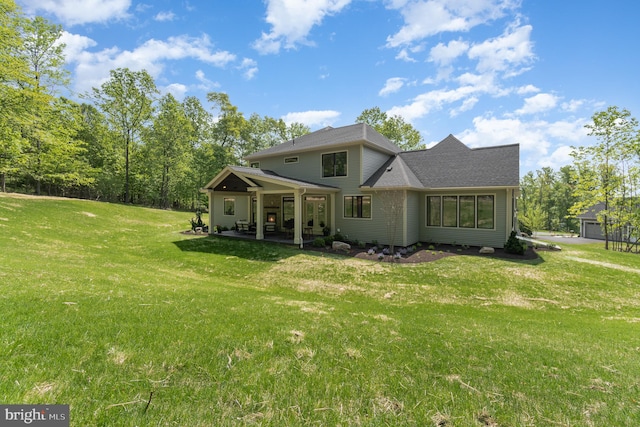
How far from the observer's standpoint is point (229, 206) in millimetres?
20656

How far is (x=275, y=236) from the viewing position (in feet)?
55.5

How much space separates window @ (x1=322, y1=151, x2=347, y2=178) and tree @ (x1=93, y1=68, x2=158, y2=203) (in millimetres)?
27376

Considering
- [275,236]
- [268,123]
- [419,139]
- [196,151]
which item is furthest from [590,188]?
[196,151]

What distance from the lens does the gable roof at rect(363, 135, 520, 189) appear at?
45.0 feet

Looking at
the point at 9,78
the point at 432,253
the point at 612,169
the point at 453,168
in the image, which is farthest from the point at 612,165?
the point at 9,78

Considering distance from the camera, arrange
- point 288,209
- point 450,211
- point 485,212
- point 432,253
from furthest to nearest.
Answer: point 288,209
point 450,211
point 485,212
point 432,253

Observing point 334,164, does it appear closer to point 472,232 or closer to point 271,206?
point 271,206

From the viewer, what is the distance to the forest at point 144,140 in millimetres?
15921

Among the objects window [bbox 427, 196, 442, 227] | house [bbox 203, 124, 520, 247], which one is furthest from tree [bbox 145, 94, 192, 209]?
window [bbox 427, 196, 442, 227]

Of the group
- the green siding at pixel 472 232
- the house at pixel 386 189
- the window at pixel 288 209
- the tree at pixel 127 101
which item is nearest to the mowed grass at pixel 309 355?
the green siding at pixel 472 232

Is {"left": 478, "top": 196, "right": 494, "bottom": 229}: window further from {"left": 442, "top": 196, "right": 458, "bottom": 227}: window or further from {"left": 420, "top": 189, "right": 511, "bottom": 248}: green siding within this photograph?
{"left": 442, "top": 196, "right": 458, "bottom": 227}: window

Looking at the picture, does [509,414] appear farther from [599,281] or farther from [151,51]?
[151,51]

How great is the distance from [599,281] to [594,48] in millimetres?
8794

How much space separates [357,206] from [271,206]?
6.42 meters
